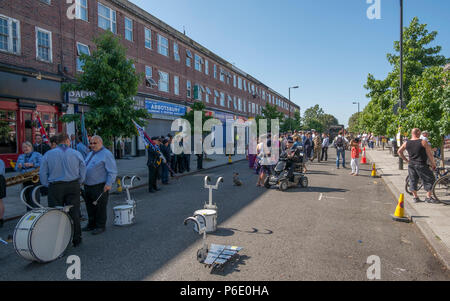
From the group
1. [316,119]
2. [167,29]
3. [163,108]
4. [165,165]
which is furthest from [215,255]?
[316,119]

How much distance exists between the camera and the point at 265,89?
55375 millimetres

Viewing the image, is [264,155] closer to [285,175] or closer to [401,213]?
[285,175]

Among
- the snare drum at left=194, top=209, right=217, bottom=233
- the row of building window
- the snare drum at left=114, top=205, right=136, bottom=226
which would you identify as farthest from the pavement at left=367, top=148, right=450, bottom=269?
the row of building window

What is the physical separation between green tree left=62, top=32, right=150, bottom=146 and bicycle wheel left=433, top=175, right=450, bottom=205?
33.9 ft

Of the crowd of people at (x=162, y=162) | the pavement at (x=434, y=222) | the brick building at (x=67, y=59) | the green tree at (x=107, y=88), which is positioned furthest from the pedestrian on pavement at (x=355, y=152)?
the brick building at (x=67, y=59)

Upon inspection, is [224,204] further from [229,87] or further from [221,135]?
[229,87]

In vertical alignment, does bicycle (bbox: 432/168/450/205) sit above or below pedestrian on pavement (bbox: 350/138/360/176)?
below

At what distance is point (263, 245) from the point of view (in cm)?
495

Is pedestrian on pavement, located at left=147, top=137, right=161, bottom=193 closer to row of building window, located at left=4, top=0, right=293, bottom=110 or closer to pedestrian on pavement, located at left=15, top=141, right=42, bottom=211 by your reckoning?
pedestrian on pavement, located at left=15, top=141, right=42, bottom=211

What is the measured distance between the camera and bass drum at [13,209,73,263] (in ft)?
13.3

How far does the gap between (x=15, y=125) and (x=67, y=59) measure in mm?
4682

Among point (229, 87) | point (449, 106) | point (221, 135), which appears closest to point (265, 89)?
point (229, 87)

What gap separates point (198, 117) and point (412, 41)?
564 inches

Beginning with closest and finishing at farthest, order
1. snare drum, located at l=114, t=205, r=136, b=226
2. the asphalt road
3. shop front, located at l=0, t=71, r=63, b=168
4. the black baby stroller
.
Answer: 1. the asphalt road
2. snare drum, located at l=114, t=205, r=136, b=226
3. the black baby stroller
4. shop front, located at l=0, t=71, r=63, b=168
